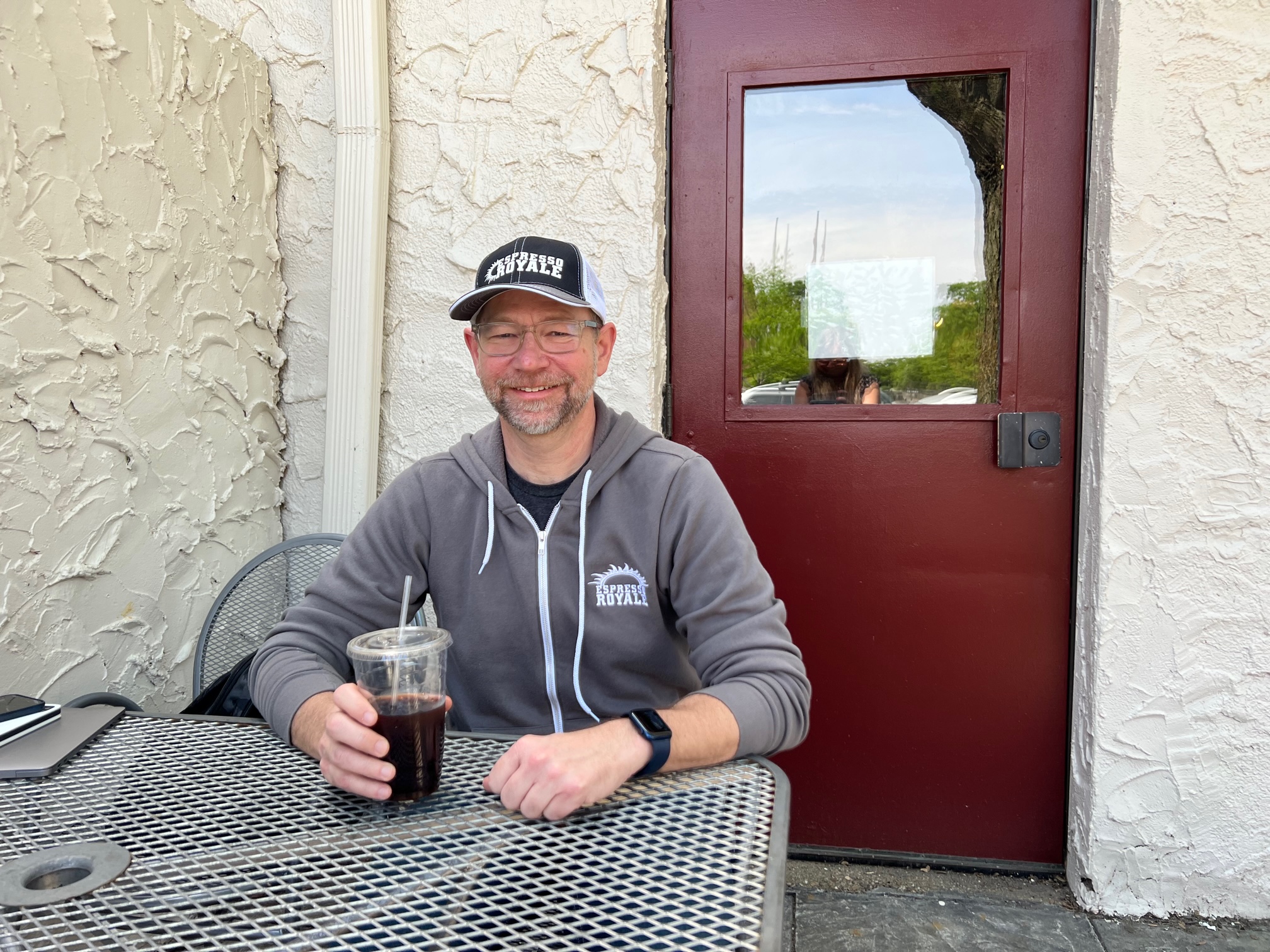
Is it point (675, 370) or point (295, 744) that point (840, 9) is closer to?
point (675, 370)

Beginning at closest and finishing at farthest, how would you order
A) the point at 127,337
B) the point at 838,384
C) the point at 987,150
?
the point at 127,337 < the point at 987,150 < the point at 838,384

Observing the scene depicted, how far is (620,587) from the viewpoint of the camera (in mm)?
1574

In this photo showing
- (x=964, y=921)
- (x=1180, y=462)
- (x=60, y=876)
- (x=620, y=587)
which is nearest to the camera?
(x=60, y=876)

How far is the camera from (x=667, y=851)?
0.88m

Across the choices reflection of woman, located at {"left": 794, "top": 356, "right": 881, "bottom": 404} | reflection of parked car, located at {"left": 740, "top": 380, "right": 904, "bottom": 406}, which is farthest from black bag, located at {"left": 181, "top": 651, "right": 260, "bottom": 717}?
reflection of woman, located at {"left": 794, "top": 356, "right": 881, "bottom": 404}

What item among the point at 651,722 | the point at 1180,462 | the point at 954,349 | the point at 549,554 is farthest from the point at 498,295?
the point at 1180,462

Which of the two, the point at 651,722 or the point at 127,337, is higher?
the point at 127,337

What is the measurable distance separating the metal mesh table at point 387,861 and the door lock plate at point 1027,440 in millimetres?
1549

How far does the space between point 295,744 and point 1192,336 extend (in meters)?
2.21

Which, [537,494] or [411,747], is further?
[537,494]

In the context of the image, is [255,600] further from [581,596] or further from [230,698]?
[581,596]

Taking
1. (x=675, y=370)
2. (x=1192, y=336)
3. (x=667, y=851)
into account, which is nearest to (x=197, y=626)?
(x=675, y=370)

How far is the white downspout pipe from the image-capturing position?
2361 millimetres

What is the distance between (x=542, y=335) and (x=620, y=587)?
522 millimetres
